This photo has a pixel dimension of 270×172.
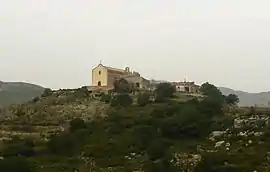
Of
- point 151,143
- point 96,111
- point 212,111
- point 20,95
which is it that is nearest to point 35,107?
point 96,111

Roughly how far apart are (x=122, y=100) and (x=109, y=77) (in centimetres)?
1576

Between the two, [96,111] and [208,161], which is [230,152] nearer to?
[208,161]

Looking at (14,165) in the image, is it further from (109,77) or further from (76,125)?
(109,77)

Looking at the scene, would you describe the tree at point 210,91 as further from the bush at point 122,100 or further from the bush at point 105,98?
the bush at point 105,98

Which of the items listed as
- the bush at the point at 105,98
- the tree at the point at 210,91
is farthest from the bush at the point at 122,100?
the tree at the point at 210,91

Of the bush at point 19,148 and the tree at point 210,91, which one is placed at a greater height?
the tree at point 210,91

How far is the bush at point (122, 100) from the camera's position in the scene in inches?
2601

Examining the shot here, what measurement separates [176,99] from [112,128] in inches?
829

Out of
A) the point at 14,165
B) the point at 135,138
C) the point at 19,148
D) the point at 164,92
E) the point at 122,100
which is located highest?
the point at 164,92

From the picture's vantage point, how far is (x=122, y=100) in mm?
66500

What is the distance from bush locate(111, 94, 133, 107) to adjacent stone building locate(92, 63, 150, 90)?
511 inches

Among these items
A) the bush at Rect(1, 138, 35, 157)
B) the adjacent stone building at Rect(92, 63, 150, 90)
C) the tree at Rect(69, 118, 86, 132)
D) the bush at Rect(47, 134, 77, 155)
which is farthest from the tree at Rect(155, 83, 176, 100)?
the bush at Rect(1, 138, 35, 157)

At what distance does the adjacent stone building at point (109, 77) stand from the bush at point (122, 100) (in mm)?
12989

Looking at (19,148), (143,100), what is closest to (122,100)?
(143,100)
